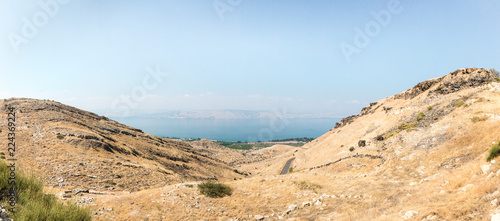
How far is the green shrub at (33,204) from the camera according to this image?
716 cm

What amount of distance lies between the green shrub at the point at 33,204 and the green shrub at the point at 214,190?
9647 mm

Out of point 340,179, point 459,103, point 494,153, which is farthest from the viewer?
point 459,103

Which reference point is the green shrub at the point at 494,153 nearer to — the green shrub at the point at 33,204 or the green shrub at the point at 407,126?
the green shrub at the point at 407,126

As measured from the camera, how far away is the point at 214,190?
1814 cm

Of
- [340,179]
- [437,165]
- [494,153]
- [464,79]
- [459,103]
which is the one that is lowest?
[340,179]

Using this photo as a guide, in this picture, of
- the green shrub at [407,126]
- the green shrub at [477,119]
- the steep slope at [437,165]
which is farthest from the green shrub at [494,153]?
the green shrub at [407,126]

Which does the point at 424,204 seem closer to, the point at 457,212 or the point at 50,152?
the point at 457,212

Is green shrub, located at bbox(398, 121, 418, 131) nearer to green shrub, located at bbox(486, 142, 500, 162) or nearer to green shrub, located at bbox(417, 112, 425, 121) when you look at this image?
green shrub, located at bbox(417, 112, 425, 121)

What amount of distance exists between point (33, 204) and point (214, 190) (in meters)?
12.1

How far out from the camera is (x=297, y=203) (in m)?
16.6

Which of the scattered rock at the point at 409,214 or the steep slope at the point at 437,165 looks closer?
the steep slope at the point at 437,165

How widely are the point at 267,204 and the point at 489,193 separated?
1249cm

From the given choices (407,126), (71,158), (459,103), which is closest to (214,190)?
Result: (71,158)

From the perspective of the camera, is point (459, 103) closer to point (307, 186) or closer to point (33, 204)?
point (307, 186)
